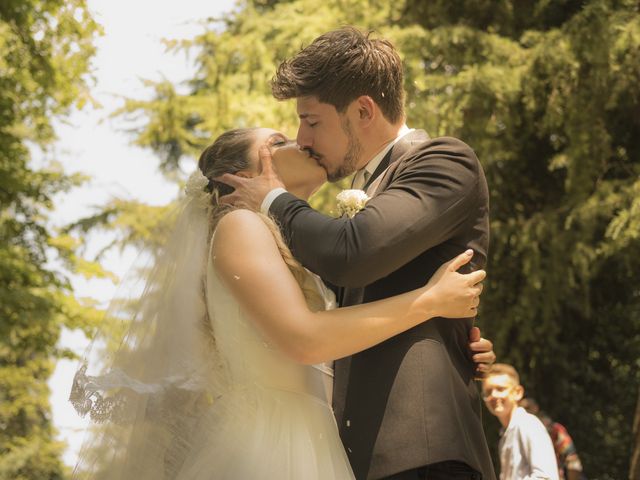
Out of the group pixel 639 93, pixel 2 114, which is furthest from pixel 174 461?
pixel 639 93

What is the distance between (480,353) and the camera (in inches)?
116

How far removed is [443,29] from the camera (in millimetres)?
11062

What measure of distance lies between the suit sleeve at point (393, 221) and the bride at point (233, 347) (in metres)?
0.13

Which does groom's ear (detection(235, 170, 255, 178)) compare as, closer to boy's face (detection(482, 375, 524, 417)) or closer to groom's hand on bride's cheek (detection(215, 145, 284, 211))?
groom's hand on bride's cheek (detection(215, 145, 284, 211))

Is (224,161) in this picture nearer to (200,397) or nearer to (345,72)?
(345,72)

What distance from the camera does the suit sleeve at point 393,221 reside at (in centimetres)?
270

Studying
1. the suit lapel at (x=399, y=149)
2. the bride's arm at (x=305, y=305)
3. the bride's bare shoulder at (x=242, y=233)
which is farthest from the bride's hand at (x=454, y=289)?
the bride's bare shoulder at (x=242, y=233)

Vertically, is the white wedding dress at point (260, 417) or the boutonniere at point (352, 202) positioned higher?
the boutonniere at point (352, 202)

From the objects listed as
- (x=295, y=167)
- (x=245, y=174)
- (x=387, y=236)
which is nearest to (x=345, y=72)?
(x=295, y=167)

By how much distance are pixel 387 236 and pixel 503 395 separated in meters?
4.32

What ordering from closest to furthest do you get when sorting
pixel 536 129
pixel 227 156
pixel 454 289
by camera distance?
pixel 454 289, pixel 227 156, pixel 536 129

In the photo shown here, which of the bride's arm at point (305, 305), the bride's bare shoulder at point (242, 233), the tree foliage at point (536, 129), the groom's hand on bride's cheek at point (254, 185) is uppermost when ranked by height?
the groom's hand on bride's cheek at point (254, 185)

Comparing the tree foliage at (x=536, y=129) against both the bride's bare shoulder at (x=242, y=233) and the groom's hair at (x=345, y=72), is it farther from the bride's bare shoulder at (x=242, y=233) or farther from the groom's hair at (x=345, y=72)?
the bride's bare shoulder at (x=242, y=233)

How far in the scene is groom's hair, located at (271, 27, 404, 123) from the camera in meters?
3.09
